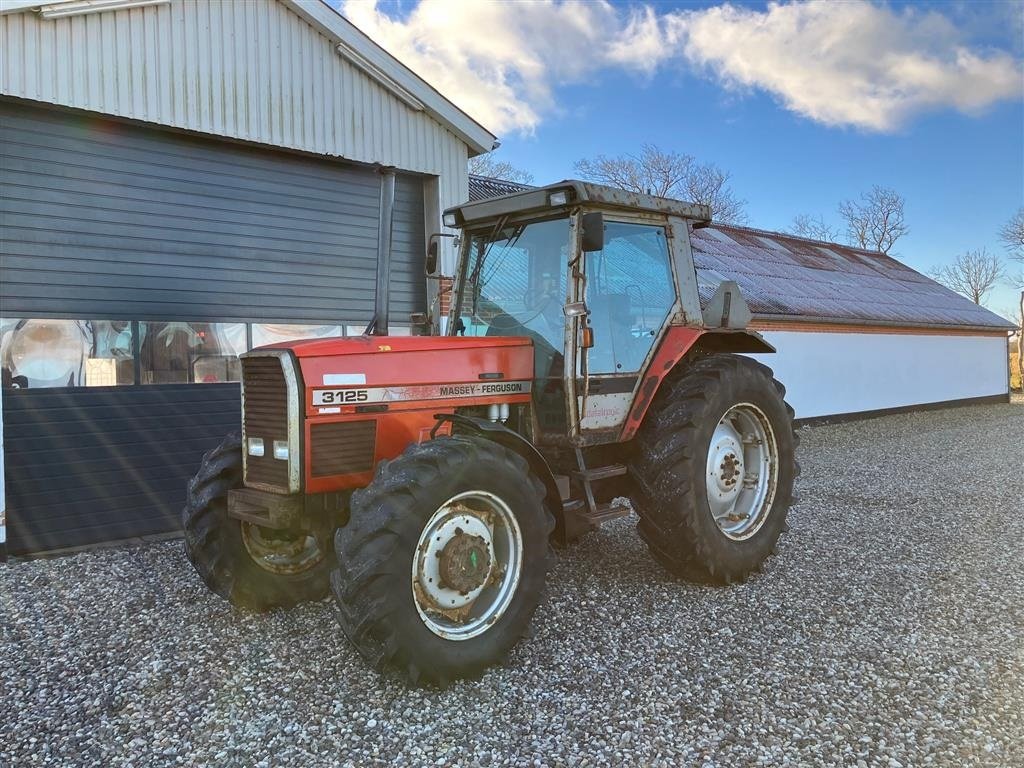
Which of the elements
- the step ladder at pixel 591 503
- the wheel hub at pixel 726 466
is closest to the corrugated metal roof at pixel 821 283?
the wheel hub at pixel 726 466

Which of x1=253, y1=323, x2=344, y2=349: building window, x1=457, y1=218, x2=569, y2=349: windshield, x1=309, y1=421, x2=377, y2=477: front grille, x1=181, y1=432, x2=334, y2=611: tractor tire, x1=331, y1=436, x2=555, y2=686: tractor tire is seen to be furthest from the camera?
x1=253, y1=323, x2=344, y2=349: building window

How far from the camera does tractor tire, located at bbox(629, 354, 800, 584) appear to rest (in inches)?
Result: 172

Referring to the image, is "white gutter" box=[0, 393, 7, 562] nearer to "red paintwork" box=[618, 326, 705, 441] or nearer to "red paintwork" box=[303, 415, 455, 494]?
"red paintwork" box=[303, 415, 455, 494]

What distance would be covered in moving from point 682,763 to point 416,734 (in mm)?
1029

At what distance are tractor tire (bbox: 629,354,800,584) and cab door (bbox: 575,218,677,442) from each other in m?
0.31

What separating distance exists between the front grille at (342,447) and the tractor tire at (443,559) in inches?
18.6

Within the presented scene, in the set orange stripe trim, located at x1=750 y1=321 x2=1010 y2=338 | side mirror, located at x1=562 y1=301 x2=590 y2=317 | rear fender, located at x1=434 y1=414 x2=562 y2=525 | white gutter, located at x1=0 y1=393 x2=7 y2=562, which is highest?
orange stripe trim, located at x1=750 y1=321 x2=1010 y2=338

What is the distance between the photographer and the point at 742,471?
498 cm

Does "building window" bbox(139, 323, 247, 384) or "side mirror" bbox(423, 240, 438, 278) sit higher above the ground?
"side mirror" bbox(423, 240, 438, 278)

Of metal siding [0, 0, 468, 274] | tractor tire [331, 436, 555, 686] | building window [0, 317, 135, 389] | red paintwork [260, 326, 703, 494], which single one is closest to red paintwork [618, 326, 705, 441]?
red paintwork [260, 326, 703, 494]

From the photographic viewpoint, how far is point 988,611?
4215 millimetres

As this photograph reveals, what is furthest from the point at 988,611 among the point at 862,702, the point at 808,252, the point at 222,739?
the point at 808,252

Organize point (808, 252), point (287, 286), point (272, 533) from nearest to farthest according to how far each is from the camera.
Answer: point (272, 533) → point (287, 286) → point (808, 252)

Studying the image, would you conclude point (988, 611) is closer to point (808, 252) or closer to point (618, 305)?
point (618, 305)
